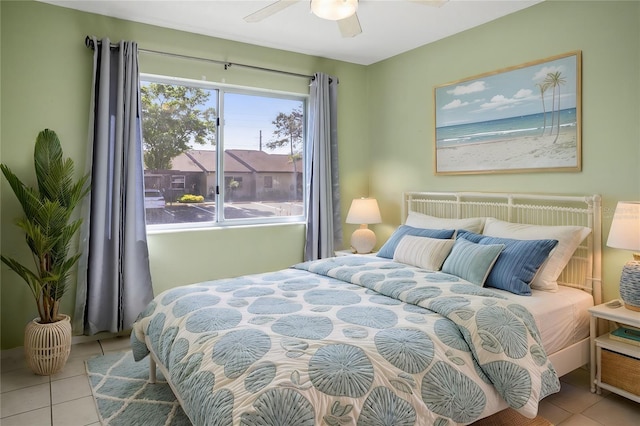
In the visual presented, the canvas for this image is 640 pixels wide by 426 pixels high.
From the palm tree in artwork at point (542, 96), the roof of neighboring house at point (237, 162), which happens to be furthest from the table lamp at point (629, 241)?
the roof of neighboring house at point (237, 162)

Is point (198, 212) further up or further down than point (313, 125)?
further down

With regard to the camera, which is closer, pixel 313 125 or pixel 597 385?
pixel 597 385

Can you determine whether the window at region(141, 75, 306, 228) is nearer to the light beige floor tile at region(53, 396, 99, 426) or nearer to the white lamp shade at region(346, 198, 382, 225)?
the white lamp shade at region(346, 198, 382, 225)

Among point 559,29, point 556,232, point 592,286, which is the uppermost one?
point 559,29

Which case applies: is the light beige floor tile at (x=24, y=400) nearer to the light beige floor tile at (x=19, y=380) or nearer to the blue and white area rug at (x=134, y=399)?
the light beige floor tile at (x=19, y=380)

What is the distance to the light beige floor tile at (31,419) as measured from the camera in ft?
7.73

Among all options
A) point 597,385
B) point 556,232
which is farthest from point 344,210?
point 597,385

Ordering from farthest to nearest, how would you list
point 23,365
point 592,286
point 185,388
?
point 23,365 → point 592,286 → point 185,388

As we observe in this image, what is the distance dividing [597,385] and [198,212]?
3284 millimetres

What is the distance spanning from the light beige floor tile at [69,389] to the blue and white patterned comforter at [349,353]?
425 millimetres

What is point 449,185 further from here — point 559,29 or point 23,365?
point 23,365

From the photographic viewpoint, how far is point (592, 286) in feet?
9.52

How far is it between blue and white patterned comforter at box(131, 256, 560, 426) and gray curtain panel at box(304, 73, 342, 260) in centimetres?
175

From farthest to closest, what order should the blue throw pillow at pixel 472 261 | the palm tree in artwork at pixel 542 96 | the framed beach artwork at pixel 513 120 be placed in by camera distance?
the palm tree in artwork at pixel 542 96
the framed beach artwork at pixel 513 120
the blue throw pillow at pixel 472 261
